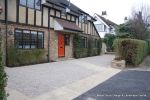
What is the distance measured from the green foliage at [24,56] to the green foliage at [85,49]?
5.78 meters

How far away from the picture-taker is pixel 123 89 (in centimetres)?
893

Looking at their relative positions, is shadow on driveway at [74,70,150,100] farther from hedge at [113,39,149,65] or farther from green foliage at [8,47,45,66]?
green foliage at [8,47,45,66]

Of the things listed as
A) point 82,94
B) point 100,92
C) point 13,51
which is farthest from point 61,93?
point 13,51

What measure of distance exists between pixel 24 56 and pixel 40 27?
122 inches

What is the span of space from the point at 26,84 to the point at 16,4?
753cm

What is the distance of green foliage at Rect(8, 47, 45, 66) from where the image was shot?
14169mm

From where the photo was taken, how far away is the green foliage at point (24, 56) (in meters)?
14.2

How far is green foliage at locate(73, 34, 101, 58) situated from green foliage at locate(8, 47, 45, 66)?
5.78 metres

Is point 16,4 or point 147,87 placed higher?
point 16,4

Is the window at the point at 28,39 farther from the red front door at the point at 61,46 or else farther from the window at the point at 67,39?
the window at the point at 67,39

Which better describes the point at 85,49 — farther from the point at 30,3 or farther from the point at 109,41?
the point at 109,41

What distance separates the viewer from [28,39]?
53.2 feet

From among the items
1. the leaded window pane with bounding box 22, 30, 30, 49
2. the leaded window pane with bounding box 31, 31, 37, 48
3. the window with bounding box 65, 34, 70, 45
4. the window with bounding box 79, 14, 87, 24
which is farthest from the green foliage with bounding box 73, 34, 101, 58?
the leaded window pane with bounding box 22, 30, 30, 49

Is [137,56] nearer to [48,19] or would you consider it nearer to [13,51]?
[48,19]
